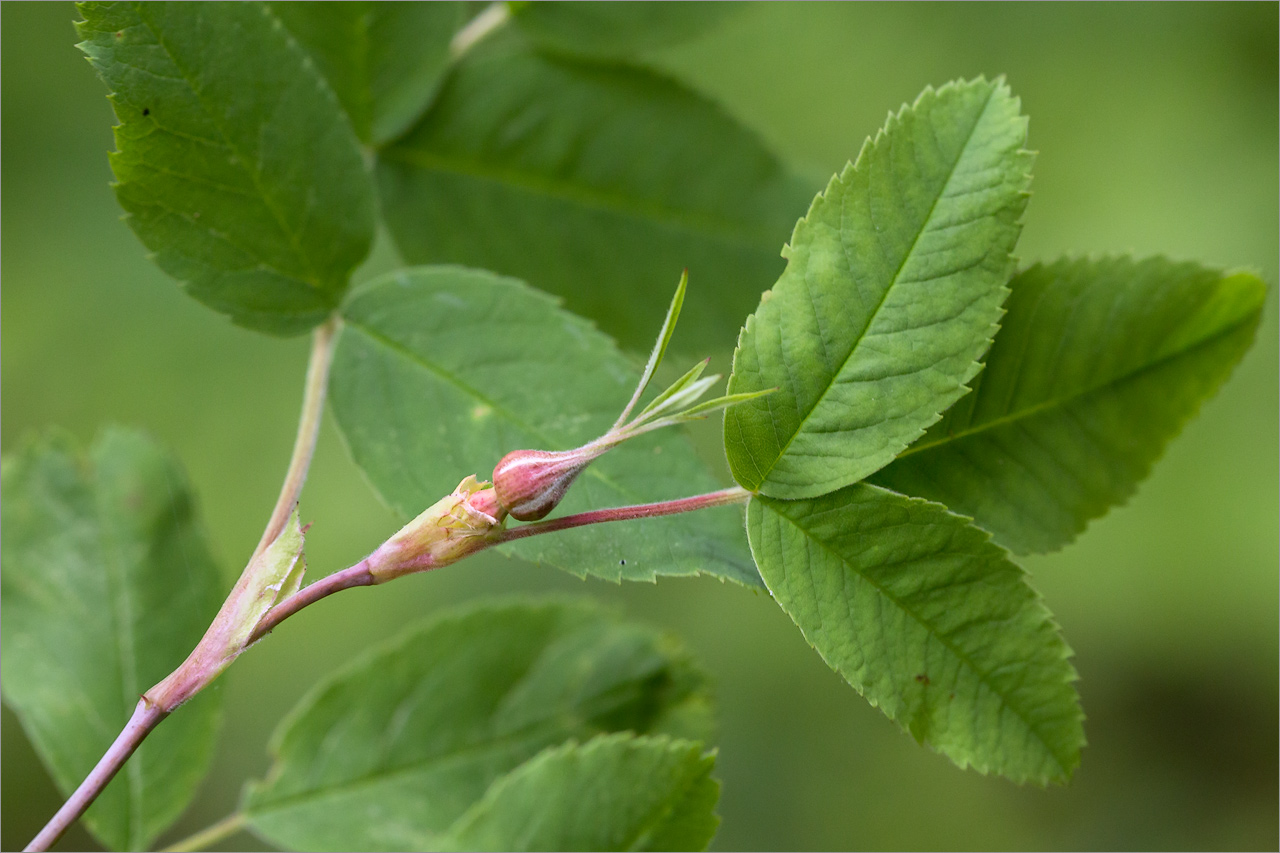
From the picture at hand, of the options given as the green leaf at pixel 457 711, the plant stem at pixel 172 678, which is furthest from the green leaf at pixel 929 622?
the green leaf at pixel 457 711

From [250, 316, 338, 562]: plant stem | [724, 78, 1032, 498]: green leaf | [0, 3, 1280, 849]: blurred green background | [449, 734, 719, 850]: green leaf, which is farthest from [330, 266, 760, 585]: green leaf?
[0, 3, 1280, 849]: blurred green background

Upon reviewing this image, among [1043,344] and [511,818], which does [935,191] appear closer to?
[1043,344]

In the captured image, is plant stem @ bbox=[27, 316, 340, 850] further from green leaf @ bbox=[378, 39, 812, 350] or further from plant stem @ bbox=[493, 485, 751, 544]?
green leaf @ bbox=[378, 39, 812, 350]

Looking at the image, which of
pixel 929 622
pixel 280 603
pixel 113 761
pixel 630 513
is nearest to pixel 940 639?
pixel 929 622

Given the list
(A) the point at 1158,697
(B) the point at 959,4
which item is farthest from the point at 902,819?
(B) the point at 959,4

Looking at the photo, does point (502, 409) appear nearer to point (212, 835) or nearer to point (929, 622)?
point (929, 622)
